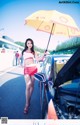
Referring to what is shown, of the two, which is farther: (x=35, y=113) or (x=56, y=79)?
(x=35, y=113)

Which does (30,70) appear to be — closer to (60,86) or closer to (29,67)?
(29,67)

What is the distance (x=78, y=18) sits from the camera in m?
3.25

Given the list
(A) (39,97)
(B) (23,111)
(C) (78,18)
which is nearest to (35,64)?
(A) (39,97)

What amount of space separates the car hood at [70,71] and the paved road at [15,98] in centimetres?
45

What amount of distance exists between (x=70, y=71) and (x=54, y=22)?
80 centimetres

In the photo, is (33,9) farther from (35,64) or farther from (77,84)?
(77,84)

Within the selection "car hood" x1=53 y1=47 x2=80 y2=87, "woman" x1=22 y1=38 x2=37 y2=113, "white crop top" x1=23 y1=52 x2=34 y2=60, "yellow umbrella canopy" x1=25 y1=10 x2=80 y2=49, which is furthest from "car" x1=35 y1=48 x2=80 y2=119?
"yellow umbrella canopy" x1=25 y1=10 x2=80 y2=49

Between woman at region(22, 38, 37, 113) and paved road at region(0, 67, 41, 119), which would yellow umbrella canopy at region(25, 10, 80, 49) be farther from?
paved road at region(0, 67, 41, 119)

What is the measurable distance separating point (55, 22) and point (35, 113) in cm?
131

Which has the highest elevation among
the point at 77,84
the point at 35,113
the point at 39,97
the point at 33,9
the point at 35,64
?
the point at 33,9

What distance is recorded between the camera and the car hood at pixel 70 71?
8.72 ft

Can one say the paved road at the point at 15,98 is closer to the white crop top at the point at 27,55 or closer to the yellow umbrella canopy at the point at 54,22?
the white crop top at the point at 27,55

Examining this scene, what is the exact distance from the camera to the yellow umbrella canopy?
3174 mm

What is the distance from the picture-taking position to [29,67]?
3244mm
